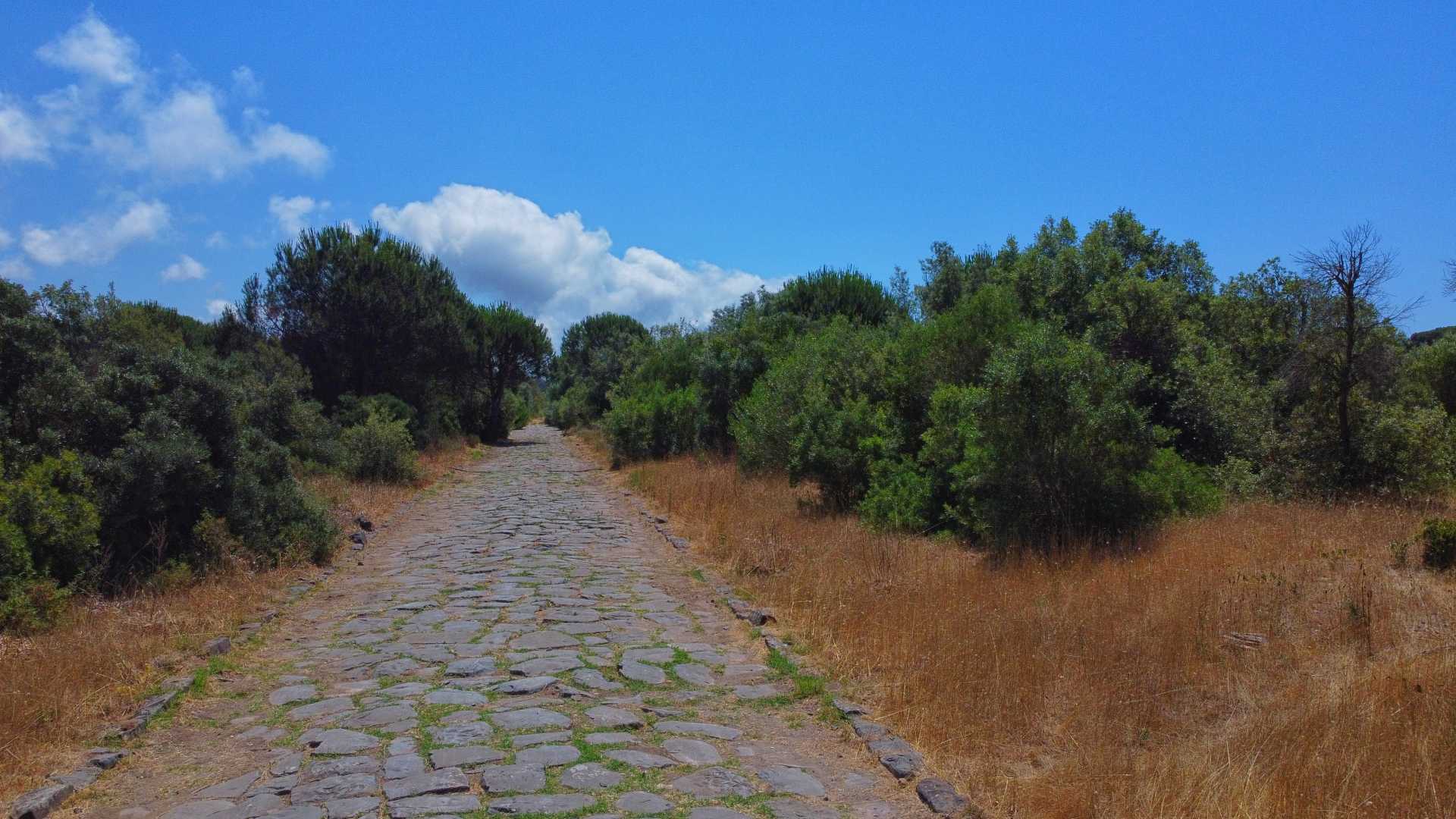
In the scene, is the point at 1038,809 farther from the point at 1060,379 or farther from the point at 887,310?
the point at 887,310

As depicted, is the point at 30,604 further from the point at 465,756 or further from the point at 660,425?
the point at 660,425

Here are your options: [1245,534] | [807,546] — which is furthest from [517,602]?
[1245,534]

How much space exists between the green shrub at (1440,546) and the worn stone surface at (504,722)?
6312 millimetres

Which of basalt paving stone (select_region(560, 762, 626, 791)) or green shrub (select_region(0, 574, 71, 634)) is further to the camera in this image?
green shrub (select_region(0, 574, 71, 634))

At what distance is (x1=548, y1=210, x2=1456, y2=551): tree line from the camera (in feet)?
33.9

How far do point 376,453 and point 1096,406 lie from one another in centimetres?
1569

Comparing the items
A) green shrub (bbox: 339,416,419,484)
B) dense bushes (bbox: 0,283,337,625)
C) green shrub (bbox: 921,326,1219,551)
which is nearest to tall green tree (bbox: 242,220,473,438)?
green shrub (bbox: 339,416,419,484)

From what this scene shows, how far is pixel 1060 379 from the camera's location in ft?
32.7

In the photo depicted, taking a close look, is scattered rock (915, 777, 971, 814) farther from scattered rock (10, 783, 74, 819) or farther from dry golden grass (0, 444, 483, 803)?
dry golden grass (0, 444, 483, 803)

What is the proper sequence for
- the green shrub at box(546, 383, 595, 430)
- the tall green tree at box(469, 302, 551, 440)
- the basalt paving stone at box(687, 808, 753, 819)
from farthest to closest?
the green shrub at box(546, 383, 595, 430), the tall green tree at box(469, 302, 551, 440), the basalt paving stone at box(687, 808, 753, 819)

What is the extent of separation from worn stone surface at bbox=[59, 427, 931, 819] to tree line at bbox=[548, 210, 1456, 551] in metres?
3.92

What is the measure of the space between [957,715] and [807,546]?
543 centimetres

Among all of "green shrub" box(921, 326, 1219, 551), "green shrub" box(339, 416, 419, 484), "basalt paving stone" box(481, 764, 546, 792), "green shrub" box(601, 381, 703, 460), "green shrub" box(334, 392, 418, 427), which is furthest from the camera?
"green shrub" box(601, 381, 703, 460)

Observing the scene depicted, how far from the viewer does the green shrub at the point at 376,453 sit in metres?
19.4
